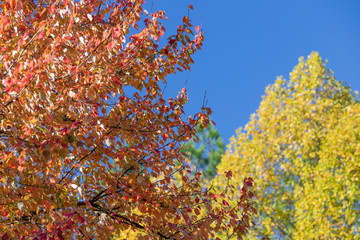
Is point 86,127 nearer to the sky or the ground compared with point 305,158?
nearer to the ground

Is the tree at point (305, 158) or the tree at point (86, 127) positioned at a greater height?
the tree at point (305, 158)

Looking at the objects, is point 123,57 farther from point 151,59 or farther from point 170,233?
point 170,233

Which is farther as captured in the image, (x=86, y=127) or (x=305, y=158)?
(x=305, y=158)

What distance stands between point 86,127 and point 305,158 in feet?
51.1

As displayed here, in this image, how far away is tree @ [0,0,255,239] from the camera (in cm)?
476

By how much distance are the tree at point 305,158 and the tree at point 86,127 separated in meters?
11.1

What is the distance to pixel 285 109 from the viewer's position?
70.0 ft

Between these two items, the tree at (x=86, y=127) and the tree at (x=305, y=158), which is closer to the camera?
the tree at (x=86, y=127)

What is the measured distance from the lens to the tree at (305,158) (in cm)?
A: 1675

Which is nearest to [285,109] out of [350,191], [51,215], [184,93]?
[350,191]

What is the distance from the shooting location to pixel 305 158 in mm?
19922

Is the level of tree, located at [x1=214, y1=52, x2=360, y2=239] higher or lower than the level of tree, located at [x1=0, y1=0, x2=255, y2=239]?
higher

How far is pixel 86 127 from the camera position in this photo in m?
6.48

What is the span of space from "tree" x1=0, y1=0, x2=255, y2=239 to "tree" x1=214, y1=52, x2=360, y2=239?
437 inches
